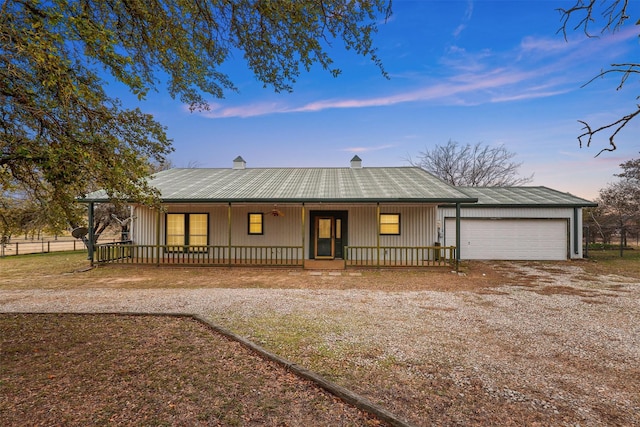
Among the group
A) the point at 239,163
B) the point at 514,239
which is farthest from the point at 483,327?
the point at 239,163

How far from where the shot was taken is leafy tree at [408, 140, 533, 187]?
29.0 meters

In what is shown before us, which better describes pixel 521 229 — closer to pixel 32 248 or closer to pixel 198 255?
pixel 198 255

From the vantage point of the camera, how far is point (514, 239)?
15016 millimetres

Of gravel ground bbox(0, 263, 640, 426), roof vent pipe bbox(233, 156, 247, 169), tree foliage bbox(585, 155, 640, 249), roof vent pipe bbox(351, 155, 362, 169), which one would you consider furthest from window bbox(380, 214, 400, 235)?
tree foliage bbox(585, 155, 640, 249)

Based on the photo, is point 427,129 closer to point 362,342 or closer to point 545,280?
point 545,280

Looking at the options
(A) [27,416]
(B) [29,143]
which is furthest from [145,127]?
(A) [27,416]

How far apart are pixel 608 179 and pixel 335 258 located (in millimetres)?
22092

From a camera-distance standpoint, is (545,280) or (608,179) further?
(608,179)

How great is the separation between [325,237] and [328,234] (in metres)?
0.19

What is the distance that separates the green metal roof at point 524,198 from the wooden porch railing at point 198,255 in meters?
9.49

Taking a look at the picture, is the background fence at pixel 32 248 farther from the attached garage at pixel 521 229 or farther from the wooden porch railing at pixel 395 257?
the attached garage at pixel 521 229

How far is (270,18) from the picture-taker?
3861 mm

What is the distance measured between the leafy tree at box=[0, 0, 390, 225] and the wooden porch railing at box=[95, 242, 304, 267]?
25.1ft

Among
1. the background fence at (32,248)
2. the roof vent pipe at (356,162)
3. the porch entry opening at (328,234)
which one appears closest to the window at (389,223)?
the porch entry opening at (328,234)
